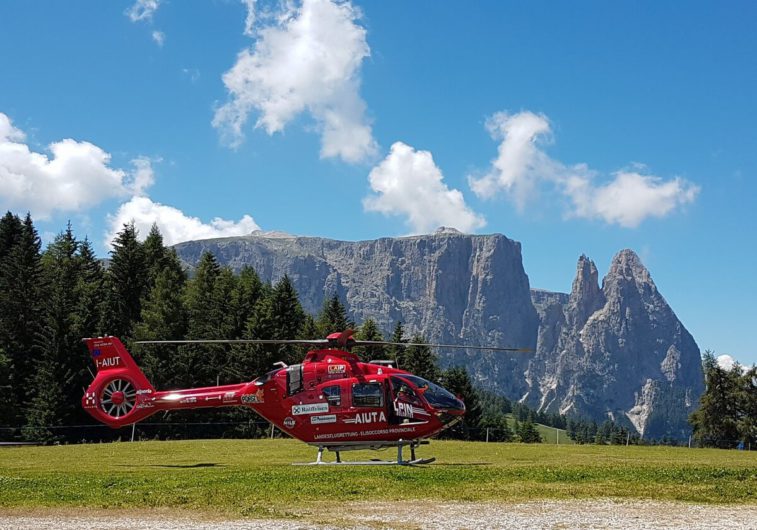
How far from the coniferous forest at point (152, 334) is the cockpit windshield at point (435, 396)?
72.5ft

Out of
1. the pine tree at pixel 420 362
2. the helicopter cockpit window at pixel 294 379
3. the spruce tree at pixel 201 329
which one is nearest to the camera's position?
the helicopter cockpit window at pixel 294 379

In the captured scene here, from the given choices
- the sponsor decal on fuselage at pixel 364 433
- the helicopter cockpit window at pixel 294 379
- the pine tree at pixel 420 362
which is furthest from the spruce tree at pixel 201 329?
the sponsor decal on fuselage at pixel 364 433

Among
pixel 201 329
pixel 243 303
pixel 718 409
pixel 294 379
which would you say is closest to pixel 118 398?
pixel 294 379

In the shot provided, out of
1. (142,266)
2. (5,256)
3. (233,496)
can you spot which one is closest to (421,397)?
(233,496)

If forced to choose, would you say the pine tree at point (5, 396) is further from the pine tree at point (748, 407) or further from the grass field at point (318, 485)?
the pine tree at point (748, 407)

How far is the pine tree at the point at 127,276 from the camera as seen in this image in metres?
66.2

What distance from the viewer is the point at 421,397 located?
889 inches

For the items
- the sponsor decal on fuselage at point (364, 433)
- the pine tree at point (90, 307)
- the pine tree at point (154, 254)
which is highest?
the pine tree at point (154, 254)

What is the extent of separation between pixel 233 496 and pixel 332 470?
4818 millimetres

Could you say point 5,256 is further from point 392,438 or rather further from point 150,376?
point 392,438

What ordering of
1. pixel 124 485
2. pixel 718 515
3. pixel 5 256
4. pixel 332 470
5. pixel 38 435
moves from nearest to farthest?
pixel 718 515 < pixel 124 485 < pixel 332 470 < pixel 38 435 < pixel 5 256

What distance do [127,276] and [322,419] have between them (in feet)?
162

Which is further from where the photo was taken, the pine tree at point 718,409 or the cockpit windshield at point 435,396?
the pine tree at point 718,409

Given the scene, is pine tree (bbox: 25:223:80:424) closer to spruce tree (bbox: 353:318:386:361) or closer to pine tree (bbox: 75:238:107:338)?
pine tree (bbox: 75:238:107:338)
